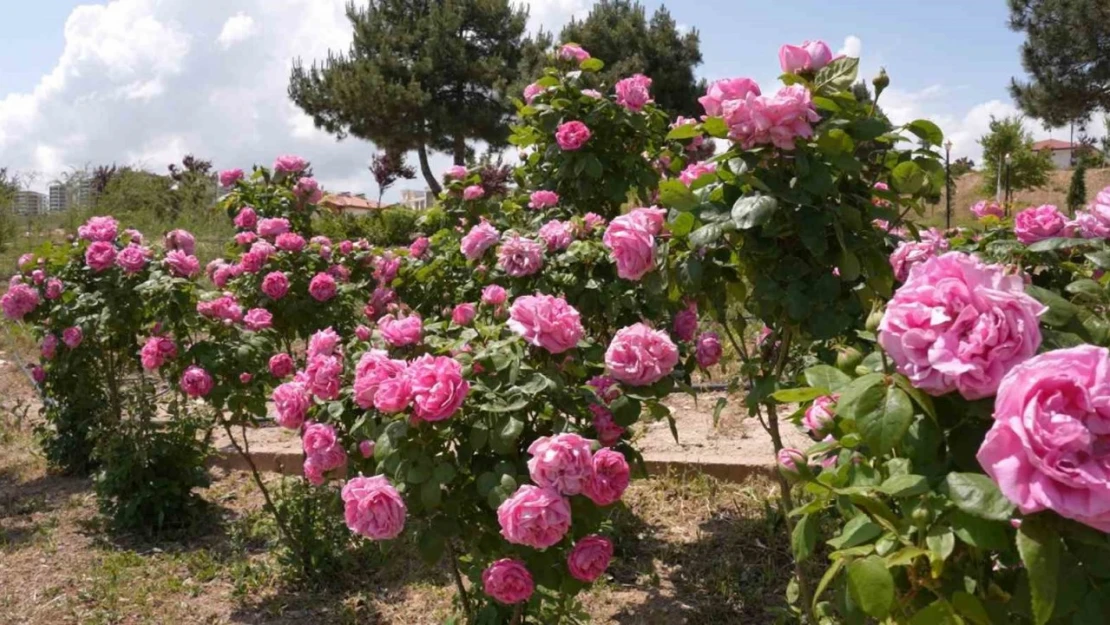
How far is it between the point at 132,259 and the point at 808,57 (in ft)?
9.67

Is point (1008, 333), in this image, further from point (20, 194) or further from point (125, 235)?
point (20, 194)

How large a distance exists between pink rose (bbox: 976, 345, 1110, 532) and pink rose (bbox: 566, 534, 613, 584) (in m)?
1.08

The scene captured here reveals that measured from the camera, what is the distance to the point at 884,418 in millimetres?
915

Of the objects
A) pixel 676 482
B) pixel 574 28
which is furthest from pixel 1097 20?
pixel 676 482

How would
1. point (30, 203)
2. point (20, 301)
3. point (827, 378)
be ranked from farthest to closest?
point (30, 203) → point (20, 301) → point (827, 378)

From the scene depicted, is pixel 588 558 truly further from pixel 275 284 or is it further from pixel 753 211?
pixel 275 284

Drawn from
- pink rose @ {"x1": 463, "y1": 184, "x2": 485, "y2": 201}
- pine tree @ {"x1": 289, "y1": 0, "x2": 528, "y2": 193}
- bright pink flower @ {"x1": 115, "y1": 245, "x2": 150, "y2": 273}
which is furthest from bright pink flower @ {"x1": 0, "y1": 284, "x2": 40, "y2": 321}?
→ pine tree @ {"x1": 289, "y1": 0, "x2": 528, "y2": 193}

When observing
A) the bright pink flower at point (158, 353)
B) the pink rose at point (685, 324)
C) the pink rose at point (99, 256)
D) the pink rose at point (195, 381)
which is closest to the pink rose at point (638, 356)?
the pink rose at point (685, 324)

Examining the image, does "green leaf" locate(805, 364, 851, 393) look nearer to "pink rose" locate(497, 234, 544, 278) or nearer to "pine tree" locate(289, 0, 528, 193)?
"pink rose" locate(497, 234, 544, 278)

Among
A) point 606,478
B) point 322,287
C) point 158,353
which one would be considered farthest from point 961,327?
point 322,287

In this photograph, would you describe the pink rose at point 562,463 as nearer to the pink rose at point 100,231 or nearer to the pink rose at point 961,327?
the pink rose at point 961,327

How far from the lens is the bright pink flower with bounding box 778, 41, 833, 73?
5.61ft

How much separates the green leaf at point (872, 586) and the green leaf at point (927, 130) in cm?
103

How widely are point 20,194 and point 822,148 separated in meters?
14.4
